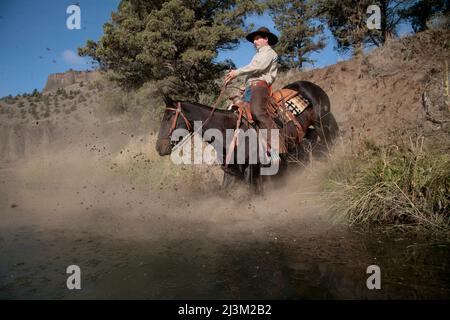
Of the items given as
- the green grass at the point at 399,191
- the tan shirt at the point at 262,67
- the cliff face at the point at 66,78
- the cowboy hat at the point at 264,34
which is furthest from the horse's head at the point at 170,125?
the cliff face at the point at 66,78

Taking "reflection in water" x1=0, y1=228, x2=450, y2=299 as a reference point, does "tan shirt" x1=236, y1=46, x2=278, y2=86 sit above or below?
above

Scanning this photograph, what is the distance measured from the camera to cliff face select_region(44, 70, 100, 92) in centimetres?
5859

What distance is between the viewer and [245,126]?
725cm

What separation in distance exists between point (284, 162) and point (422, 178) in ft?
10.1

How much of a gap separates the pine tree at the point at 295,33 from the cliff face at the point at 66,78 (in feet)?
129

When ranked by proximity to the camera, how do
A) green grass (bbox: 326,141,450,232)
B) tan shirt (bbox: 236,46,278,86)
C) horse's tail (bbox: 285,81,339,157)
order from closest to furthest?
green grass (bbox: 326,141,450,232) < tan shirt (bbox: 236,46,278,86) < horse's tail (bbox: 285,81,339,157)

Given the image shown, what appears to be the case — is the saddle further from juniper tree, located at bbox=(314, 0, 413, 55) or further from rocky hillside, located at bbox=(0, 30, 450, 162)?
juniper tree, located at bbox=(314, 0, 413, 55)

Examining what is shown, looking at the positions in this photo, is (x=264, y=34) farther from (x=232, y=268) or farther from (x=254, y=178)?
(x=232, y=268)

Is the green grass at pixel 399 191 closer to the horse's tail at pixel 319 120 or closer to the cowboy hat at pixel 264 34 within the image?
the horse's tail at pixel 319 120

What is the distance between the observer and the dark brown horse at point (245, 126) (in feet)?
23.0

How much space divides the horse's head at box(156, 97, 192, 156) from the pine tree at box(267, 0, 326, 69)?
70.4 ft

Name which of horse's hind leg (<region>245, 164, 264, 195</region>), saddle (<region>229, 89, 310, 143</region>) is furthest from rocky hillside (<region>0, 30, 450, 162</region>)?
horse's hind leg (<region>245, 164, 264, 195</region>)

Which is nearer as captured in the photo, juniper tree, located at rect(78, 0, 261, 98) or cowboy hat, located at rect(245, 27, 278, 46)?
cowboy hat, located at rect(245, 27, 278, 46)

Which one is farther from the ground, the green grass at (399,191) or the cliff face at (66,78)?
the cliff face at (66,78)
